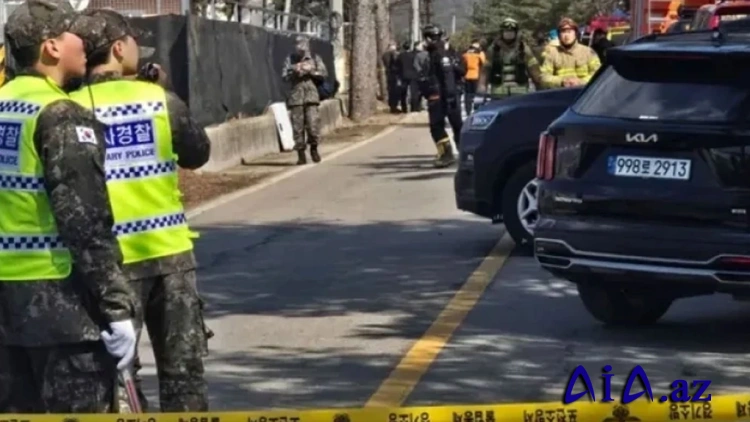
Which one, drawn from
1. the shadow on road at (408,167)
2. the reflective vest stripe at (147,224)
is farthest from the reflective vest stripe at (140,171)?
the shadow on road at (408,167)

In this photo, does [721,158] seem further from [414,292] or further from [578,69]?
[578,69]

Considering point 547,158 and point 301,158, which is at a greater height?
point 547,158

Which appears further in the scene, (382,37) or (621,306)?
(382,37)

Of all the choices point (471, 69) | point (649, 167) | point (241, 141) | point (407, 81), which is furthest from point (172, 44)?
point (407, 81)

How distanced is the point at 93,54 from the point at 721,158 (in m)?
3.97

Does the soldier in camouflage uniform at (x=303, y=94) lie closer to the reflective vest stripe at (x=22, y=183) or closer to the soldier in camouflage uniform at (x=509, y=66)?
the soldier in camouflage uniform at (x=509, y=66)

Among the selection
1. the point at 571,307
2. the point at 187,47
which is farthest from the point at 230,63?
the point at 571,307

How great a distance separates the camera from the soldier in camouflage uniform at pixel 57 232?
5.37 m

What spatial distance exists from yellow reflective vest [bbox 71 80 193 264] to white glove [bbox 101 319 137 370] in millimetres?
1063

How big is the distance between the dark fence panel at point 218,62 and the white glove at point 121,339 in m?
16.0

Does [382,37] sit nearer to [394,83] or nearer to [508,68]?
[394,83]

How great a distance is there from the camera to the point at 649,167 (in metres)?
9.34

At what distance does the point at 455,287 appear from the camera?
11938 mm

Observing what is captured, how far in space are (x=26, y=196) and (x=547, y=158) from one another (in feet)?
16.0
